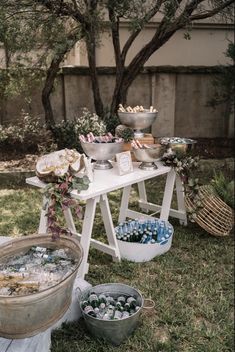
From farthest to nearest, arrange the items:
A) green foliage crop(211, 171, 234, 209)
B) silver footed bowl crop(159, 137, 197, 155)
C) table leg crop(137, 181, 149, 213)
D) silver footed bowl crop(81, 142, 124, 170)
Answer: table leg crop(137, 181, 149, 213) < green foliage crop(211, 171, 234, 209) < silver footed bowl crop(159, 137, 197, 155) < silver footed bowl crop(81, 142, 124, 170)

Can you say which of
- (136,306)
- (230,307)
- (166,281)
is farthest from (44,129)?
(230,307)

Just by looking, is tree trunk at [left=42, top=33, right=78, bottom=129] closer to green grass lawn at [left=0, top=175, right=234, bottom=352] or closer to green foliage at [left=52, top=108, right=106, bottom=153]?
green foliage at [left=52, top=108, right=106, bottom=153]

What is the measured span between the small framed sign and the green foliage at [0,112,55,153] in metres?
0.46

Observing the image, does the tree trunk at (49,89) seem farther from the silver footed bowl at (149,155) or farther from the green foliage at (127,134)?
the silver footed bowl at (149,155)

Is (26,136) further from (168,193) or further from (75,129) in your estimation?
(168,193)

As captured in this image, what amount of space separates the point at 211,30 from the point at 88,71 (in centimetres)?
303

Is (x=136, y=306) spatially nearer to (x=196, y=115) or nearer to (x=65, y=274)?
(x=65, y=274)

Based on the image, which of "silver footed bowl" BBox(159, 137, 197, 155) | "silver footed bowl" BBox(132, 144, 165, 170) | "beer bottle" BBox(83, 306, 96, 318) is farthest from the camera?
"silver footed bowl" BBox(159, 137, 197, 155)

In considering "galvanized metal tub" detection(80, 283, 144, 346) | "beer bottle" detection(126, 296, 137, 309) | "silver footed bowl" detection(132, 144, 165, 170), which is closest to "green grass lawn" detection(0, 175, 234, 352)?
"galvanized metal tub" detection(80, 283, 144, 346)

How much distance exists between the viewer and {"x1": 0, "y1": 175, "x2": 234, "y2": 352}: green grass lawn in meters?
1.91

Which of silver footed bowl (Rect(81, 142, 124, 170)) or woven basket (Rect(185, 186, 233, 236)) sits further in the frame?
woven basket (Rect(185, 186, 233, 236))

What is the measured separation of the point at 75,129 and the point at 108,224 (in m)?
0.62

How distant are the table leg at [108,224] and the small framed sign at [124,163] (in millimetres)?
198

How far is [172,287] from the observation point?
2.37 meters
